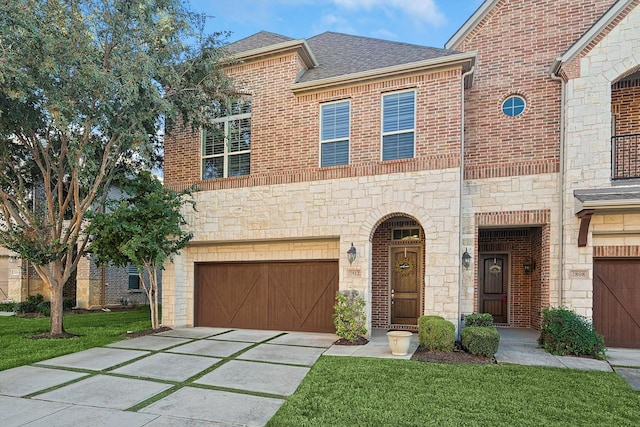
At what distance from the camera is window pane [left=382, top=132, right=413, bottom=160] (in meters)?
9.38

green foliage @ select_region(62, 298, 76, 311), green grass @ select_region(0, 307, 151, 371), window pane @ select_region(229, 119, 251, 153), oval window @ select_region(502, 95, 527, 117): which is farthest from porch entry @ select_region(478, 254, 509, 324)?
green foliage @ select_region(62, 298, 76, 311)

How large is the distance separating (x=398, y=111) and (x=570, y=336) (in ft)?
20.0

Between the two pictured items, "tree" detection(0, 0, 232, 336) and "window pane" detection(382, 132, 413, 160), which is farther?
"window pane" detection(382, 132, 413, 160)

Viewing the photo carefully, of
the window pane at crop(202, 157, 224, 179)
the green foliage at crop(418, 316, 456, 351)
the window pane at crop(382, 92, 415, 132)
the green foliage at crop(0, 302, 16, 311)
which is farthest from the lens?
the green foliage at crop(0, 302, 16, 311)

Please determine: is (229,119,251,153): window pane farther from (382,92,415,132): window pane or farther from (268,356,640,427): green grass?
(268,356,640,427): green grass

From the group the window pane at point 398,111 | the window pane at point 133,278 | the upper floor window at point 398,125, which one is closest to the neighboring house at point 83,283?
the window pane at point 133,278

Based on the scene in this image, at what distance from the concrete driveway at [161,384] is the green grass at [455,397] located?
570 mm

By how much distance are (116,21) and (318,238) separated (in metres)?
6.74

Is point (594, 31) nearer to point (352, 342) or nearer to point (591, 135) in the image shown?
point (591, 135)

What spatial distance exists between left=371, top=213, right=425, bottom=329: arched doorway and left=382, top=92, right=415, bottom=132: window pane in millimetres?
2649

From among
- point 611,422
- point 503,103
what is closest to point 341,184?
point 503,103

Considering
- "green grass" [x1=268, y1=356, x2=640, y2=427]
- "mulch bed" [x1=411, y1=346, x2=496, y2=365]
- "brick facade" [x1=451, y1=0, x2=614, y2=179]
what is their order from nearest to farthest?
"green grass" [x1=268, y1=356, x2=640, y2=427], "mulch bed" [x1=411, y1=346, x2=496, y2=365], "brick facade" [x1=451, y1=0, x2=614, y2=179]

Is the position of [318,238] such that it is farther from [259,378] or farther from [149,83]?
[149,83]

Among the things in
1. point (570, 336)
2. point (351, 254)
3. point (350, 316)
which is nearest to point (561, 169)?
point (570, 336)
